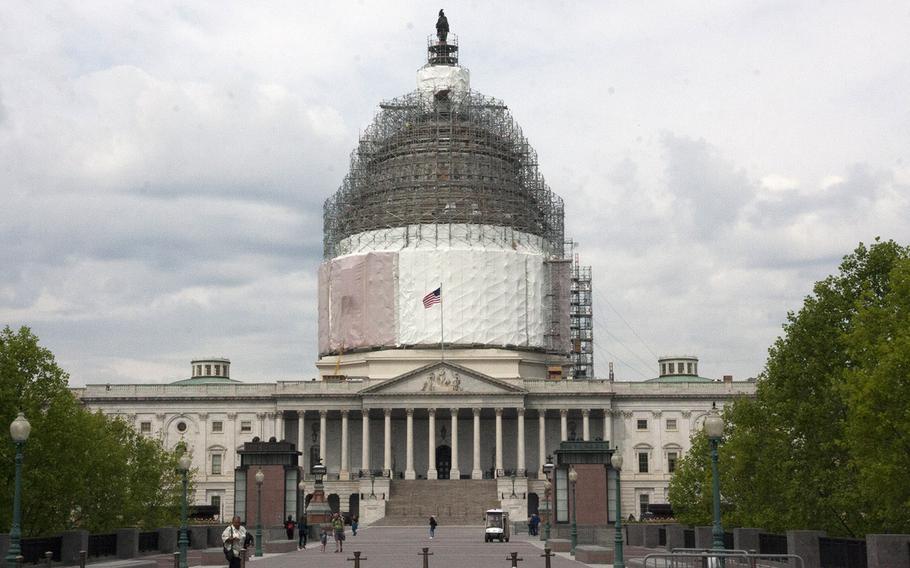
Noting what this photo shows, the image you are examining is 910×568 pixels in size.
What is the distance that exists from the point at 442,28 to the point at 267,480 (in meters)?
106

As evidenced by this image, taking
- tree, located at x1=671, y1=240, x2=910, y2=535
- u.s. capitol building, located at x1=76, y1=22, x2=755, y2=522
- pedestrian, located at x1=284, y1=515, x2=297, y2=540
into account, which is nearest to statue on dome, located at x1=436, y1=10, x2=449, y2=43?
u.s. capitol building, located at x1=76, y1=22, x2=755, y2=522

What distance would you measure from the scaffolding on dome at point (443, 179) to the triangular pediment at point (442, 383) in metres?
17.2

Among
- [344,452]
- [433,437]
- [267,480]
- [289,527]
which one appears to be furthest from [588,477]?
[344,452]

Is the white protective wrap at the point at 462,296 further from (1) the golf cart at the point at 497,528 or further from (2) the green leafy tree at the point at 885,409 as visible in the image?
(2) the green leafy tree at the point at 885,409

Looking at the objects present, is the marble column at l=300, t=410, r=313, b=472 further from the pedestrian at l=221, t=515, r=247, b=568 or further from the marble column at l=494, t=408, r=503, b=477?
the pedestrian at l=221, t=515, r=247, b=568

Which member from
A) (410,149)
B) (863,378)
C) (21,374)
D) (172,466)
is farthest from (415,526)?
(863,378)

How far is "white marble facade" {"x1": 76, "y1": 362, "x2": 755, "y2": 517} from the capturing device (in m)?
144

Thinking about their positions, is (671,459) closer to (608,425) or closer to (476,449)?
(608,425)

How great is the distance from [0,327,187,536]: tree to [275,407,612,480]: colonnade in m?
71.5

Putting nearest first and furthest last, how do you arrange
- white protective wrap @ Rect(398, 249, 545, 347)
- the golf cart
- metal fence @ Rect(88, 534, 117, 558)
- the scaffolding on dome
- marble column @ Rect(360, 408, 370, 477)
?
metal fence @ Rect(88, 534, 117, 558), the golf cart, marble column @ Rect(360, 408, 370, 477), white protective wrap @ Rect(398, 249, 545, 347), the scaffolding on dome

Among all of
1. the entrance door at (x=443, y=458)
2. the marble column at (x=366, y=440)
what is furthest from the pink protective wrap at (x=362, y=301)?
the entrance door at (x=443, y=458)

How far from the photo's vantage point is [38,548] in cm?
5153

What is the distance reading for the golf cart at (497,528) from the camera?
8450 cm

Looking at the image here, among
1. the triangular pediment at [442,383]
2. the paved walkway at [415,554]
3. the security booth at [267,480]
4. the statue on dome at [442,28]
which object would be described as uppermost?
the statue on dome at [442,28]
